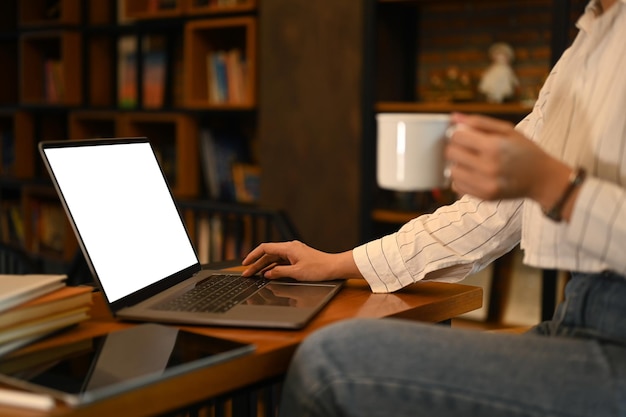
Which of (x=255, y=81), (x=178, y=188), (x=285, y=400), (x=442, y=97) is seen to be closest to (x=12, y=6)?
(x=178, y=188)

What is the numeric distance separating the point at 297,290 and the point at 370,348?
0.36 meters

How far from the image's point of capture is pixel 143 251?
49.6 inches

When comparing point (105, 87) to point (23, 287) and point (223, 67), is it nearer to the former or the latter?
point (223, 67)

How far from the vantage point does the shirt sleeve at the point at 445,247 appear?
1.35 m

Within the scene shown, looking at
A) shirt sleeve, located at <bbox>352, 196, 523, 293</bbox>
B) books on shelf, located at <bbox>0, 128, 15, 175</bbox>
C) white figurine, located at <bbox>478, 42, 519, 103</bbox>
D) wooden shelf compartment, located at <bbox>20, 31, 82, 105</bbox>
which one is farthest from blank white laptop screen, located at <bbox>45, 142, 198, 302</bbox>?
books on shelf, located at <bbox>0, 128, 15, 175</bbox>

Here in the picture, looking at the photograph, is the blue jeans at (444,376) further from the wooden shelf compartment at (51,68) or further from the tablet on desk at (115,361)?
the wooden shelf compartment at (51,68)

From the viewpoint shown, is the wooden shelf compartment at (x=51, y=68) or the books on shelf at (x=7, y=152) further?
the books on shelf at (x=7, y=152)

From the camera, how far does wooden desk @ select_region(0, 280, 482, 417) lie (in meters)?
0.82

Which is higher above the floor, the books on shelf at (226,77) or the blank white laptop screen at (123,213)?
the books on shelf at (226,77)

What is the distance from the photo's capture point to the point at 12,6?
5.08 metres

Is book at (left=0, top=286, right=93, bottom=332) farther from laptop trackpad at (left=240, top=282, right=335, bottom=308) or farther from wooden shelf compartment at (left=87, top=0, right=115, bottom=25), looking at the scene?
wooden shelf compartment at (left=87, top=0, right=115, bottom=25)

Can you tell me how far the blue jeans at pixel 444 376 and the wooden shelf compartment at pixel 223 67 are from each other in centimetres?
277

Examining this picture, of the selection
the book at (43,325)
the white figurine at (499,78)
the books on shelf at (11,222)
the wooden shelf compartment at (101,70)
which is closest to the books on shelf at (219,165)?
the wooden shelf compartment at (101,70)

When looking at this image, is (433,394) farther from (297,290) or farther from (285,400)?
(297,290)
